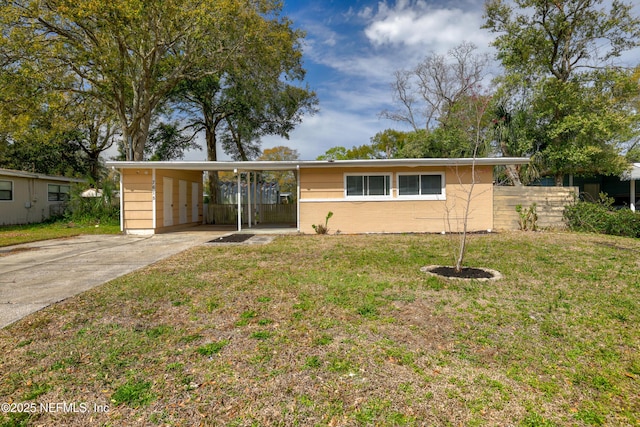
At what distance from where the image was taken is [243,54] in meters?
15.1

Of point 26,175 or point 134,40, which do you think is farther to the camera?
point 26,175

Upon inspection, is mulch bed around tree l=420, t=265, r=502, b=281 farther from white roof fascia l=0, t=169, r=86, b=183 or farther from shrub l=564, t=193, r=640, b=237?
white roof fascia l=0, t=169, r=86, b=183

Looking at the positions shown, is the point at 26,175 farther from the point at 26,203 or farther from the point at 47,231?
the point at 47,231

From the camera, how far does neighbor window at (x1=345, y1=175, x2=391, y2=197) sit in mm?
11016

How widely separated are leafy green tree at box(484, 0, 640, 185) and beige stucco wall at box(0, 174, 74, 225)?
74.4 ft

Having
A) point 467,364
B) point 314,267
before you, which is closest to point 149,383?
point 467,364

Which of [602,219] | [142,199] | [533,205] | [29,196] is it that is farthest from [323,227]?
[29,196]

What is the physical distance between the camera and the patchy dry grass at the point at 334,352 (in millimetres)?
2141

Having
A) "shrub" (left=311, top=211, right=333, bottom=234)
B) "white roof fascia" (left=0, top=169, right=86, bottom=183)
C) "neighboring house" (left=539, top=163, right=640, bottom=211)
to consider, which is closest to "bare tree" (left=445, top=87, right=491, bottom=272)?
"shrub" (left=311, top=211, right=333, bottom=234)

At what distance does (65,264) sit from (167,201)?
586 cm

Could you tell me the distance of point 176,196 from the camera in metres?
12.9

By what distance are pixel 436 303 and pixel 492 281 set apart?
1.45 meters

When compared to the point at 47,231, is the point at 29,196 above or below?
above

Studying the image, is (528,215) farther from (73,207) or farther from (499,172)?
(73,207)
